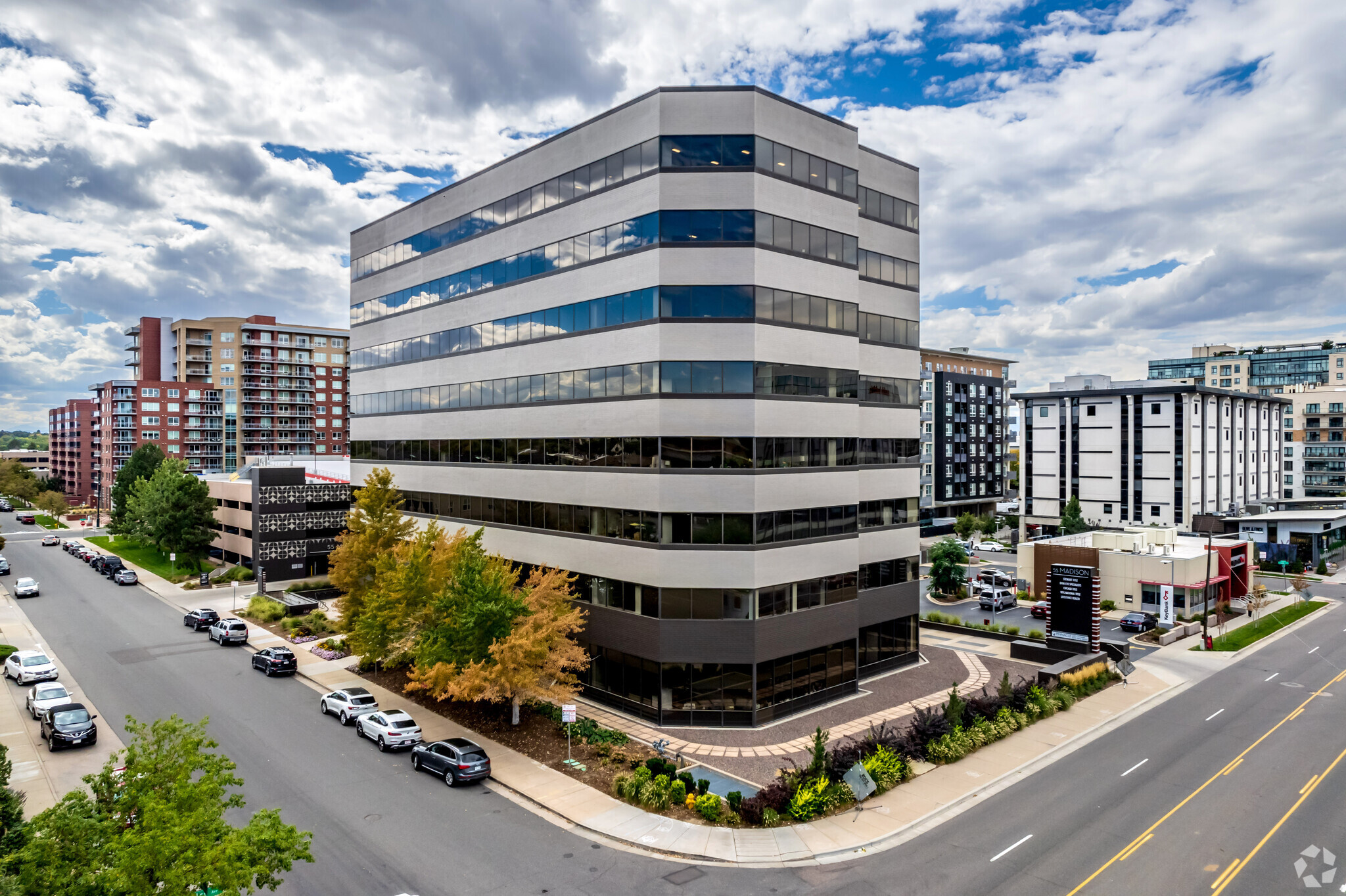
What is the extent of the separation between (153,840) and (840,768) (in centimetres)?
1858

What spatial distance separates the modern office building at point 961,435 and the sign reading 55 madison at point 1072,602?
58607mm

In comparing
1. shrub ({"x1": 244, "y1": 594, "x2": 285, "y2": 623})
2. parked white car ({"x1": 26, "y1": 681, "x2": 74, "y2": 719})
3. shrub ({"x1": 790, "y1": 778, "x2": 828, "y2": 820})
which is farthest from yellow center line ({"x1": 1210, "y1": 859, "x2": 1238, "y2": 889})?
shrub ({"x1": 244, "y1": 594, "x2": 285, "y2": 623})

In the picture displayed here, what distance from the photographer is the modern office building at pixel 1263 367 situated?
488 feet

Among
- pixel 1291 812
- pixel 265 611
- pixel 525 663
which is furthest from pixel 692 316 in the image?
pixel 265 611

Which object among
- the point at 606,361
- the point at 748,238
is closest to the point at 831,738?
the point at 606,361

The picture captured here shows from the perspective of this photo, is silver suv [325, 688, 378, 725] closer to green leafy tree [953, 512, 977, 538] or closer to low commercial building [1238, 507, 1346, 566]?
green leafy tree [953, 512, 977, 538]

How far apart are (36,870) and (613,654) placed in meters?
22.5

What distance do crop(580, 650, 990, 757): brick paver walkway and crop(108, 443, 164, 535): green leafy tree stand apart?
2843 inches

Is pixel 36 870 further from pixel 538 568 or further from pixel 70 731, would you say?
pixel 538 568

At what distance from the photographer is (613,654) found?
32.9 m

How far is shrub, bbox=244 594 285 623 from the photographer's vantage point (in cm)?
5000

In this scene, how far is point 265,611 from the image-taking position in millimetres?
50438

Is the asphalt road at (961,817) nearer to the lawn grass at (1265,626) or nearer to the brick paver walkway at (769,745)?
the brick paver walkway at (769,745)

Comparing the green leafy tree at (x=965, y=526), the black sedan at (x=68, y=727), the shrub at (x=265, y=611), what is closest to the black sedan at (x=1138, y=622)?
the green leafy tree at (x=965, y=526)
